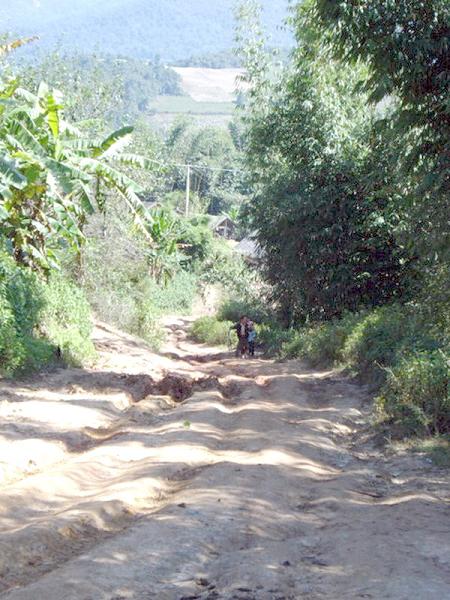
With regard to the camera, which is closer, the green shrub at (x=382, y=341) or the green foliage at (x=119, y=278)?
the green shrub at (x=382, y=341)

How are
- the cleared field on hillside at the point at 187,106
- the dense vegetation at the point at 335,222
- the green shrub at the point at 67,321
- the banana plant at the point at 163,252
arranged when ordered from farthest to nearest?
the cleared field on hillside at the point at 187,106, the banana plant at the point at 163,252, the green shrub at the point at 67,321, the dense vegetation at the point at 335,222

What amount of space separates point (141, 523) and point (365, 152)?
62.8ft

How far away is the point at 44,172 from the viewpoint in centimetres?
1767

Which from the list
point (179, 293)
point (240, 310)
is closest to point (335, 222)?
point (240, 310)

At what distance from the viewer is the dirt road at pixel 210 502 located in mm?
6238

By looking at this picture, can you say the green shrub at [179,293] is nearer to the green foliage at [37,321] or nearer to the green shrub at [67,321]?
the green shrub at [67,321]

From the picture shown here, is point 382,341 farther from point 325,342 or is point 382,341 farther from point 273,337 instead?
point 273,337

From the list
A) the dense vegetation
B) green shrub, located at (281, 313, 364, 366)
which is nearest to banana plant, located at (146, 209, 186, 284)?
the dense vegetation

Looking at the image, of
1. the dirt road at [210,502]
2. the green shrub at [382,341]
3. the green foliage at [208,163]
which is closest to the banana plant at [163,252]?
the green shrub at [382,341]

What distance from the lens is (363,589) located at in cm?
584

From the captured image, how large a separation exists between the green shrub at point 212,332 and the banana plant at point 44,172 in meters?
15.5

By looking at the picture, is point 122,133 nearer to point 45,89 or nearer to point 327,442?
point 45,89

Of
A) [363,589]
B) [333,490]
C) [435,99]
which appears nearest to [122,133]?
[435,99]

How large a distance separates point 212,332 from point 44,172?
65.9 ft
